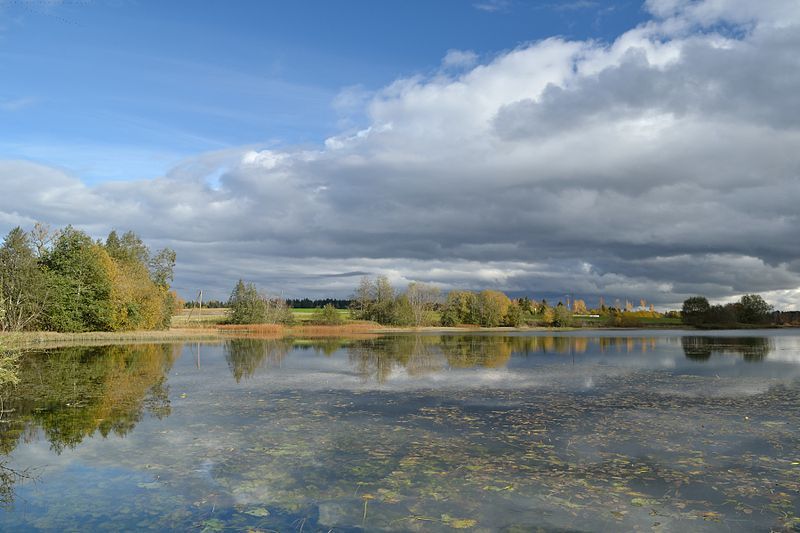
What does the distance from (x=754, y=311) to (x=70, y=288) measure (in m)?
163

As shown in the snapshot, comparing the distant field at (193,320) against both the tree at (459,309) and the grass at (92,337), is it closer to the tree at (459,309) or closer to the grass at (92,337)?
the grass at (92,337)

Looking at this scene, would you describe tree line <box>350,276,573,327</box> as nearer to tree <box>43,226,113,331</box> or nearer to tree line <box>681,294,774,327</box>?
tree line <box>681,294,774,327</box>

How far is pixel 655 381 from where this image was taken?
25.3 meters

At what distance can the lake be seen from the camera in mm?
8211

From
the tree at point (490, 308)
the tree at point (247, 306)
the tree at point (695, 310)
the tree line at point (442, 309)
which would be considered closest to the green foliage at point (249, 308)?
the tree at point (247, 306)

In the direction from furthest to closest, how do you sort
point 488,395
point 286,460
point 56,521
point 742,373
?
point 742,373, point 488,395, point 286,460, point 56,521

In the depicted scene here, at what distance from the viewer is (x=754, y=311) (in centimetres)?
15000

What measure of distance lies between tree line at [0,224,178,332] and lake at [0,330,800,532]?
1473 inches

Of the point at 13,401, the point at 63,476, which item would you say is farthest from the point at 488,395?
the point at 13,401

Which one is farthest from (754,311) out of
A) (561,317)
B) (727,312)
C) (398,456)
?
(398,456)

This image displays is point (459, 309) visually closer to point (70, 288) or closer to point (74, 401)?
point (70, 288)

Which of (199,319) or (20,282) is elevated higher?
Answer: (20,282)

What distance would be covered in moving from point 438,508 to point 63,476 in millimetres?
7159

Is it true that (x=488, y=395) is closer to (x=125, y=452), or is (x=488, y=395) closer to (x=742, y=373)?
(x=125, y=452)
